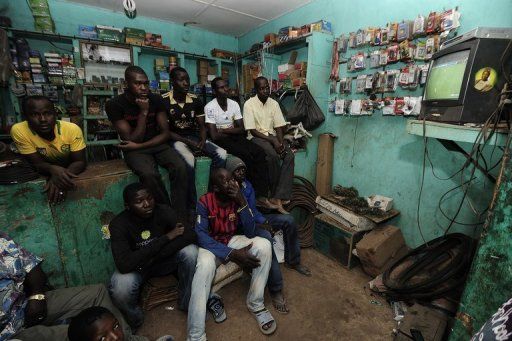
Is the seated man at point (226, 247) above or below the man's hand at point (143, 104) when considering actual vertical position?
below

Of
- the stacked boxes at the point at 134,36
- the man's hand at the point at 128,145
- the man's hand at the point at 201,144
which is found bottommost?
the man's hand at the point at 201,144

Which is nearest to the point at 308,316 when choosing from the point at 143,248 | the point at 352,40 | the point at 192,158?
the point at 143,248

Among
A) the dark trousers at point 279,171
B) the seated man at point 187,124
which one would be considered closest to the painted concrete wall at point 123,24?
the seated man at point 187,124

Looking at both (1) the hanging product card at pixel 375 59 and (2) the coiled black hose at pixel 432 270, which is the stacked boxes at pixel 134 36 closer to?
(1) the hanging product card at pixel 375 59

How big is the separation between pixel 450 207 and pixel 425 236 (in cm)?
47

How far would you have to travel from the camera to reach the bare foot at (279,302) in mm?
2240

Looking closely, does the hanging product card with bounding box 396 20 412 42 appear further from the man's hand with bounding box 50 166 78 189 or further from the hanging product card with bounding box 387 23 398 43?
the man's hand with bounding box 50 166 78 189

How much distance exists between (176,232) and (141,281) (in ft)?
1.49

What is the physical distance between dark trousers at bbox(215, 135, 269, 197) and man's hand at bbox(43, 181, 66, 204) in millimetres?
1708

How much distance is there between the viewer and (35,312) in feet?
5.08

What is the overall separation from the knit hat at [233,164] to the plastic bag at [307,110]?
4.72 feet

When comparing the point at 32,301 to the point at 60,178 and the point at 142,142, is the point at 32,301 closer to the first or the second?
the point at 60,178

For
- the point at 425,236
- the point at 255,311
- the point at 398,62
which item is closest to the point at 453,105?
the point at 398,62

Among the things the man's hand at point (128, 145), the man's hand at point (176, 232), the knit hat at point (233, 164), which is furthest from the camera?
the knit hat at point (233, 164)
